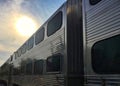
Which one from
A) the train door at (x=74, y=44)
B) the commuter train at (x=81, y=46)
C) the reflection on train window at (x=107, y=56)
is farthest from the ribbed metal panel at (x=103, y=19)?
the train door at (x=74, y=44)

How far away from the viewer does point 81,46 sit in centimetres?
558

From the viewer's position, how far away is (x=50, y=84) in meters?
6.63

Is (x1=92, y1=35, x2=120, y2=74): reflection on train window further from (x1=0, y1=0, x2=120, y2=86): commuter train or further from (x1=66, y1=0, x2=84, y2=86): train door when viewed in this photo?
(x1=66, y1=0, x2=84, y2=86): train door

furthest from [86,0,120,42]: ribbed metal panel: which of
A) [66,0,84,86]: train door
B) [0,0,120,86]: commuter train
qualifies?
[66,0,84,86]: train door

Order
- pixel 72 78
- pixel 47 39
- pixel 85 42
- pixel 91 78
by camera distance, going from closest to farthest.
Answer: pixel 91 78 → pixel 85 42 → pixel 72 78 → pixel 47 39

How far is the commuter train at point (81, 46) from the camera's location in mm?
3797

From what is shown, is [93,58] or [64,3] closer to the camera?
[93,58]

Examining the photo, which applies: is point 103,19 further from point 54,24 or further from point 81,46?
point 54,24

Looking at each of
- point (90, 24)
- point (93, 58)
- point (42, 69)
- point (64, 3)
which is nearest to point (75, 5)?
point (64, 3)

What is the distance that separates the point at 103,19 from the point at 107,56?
2.12ft

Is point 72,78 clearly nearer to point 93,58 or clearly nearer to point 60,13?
point 93,58

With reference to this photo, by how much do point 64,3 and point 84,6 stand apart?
1480 millimetres

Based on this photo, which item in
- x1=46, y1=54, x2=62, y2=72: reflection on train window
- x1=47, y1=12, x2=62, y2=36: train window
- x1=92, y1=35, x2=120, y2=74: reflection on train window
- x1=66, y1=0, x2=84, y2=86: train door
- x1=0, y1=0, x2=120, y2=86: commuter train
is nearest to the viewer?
x1=92, y1=35, x2=120, y2=74: reflection on train window

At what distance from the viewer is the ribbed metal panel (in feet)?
12.2
